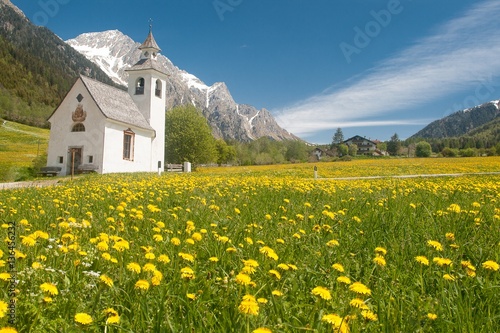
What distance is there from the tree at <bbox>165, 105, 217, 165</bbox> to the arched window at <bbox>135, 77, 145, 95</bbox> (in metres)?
17.9

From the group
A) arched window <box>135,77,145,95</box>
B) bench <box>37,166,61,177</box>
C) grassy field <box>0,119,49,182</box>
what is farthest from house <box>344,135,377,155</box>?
bench <box>37,166,61,177</box>

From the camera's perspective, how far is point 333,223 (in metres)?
4.33

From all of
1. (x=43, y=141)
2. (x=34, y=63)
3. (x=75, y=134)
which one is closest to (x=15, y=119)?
(x=43, y=141)

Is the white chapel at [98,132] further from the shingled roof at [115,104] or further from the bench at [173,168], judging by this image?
the bench at [173,168]

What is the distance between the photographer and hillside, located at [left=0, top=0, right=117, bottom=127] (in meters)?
121

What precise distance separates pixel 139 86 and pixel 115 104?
21.5 feet

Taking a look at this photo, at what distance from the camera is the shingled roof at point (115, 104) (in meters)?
30.3

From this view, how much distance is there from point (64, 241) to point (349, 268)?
237 cm

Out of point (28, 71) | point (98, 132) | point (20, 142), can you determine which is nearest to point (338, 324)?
point (98, 132)

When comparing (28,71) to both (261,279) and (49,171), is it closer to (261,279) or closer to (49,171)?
(49,171)

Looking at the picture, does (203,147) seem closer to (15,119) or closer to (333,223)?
(333,223)

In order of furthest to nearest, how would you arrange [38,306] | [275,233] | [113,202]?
[113,202]
[275,233]
[38,306]

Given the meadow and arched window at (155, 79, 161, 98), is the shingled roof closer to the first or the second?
arched window at (155, 79, 161, 98)

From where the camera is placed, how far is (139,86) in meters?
38.4
